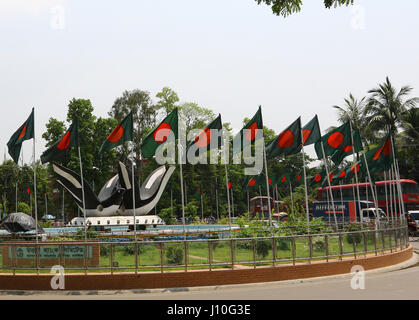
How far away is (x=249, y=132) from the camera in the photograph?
73.5 feet

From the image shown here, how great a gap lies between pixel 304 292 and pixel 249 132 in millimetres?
9864

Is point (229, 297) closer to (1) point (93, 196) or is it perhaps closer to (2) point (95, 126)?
(1) point (93, 196)

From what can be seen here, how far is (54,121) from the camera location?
59031 millimetres

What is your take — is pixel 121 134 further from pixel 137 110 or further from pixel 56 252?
pixel 137 110

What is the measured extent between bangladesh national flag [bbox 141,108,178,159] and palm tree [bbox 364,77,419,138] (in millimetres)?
37136

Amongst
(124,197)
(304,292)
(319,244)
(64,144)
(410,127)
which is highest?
(410,127)

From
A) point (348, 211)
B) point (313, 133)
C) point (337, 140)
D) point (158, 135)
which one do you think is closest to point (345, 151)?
point (337, 140)

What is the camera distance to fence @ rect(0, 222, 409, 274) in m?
16.0

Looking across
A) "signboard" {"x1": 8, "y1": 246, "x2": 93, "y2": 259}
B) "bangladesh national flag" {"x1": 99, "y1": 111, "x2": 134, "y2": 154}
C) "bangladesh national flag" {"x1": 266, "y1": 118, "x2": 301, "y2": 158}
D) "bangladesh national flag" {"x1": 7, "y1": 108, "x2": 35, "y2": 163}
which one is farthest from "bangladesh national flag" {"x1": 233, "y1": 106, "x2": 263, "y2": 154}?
"bangladesh national flag" {"x1": 7, "y1": 108, "x2": 35, "y2": 163}

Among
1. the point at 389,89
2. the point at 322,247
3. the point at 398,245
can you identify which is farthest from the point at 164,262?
the point at 389,89

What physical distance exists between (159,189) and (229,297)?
3406 cm

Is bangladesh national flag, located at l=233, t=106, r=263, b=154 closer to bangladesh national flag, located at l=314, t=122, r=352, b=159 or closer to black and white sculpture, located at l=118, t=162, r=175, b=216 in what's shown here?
bangladesh national flag, located at l=314, t=122, r=352, b=159

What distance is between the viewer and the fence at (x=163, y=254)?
52.4ft
